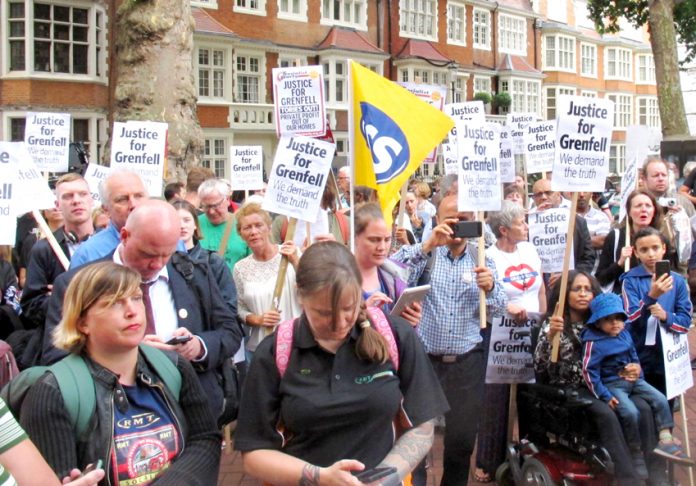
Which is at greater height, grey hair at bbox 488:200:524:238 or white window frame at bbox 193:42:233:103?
white window frame at bbox 193:42:233:103

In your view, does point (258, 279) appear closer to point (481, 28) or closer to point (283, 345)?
point (283, 345)

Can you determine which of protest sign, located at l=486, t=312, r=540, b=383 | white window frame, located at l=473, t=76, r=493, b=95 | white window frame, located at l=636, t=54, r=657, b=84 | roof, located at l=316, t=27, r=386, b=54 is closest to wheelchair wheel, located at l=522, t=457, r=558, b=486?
protest sign, located at l=486, t=312, r=540, b=383

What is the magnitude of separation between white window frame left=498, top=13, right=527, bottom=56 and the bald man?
139 feet

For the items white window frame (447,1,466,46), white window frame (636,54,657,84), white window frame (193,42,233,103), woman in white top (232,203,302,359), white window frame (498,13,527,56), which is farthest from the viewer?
white window frame (636,54,657,84)

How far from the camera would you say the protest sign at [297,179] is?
5.13m

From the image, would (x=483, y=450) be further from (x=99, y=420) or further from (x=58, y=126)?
(x=58, y=126)

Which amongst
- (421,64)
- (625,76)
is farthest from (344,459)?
(625,76)

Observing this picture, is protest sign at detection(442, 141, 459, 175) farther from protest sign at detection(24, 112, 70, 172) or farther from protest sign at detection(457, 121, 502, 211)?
protest sign at detection(24, 112, 70, 172)

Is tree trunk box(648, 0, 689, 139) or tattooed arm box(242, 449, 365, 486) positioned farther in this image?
tree trunk box(648, 0, 689, 139)

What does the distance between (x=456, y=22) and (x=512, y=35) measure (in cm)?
561

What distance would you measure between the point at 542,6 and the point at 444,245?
47844 mm

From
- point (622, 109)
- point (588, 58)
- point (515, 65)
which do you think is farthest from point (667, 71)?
point (622, 109)

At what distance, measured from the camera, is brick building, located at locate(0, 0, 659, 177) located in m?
24.6

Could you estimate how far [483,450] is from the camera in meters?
5.41
